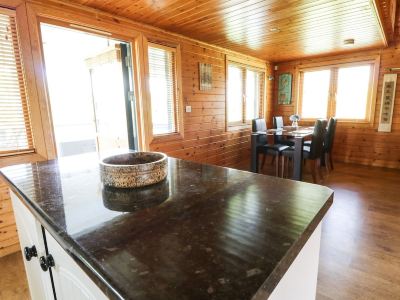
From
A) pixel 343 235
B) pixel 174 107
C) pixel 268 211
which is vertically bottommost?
pixel 343 235

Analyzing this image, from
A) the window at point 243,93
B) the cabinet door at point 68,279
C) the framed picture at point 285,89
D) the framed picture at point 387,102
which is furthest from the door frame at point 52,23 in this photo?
the framed picture at point 387,102

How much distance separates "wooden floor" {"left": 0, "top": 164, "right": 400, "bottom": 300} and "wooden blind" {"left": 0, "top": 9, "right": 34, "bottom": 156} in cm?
102

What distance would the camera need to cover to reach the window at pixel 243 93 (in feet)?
14.6

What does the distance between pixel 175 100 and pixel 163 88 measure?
238 mm

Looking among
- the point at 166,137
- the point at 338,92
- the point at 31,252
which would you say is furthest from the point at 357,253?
the point at 338,92

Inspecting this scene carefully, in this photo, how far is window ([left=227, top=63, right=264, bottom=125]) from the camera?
4.46 metres

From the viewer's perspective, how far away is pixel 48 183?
3.52ft

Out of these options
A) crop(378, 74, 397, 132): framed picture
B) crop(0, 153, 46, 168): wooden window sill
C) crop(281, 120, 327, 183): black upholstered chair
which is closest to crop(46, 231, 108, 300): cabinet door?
crop(0, 153, 46, 168): wooden window sill

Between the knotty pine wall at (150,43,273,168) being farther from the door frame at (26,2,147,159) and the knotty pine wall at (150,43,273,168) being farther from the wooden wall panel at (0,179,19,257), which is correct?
the wooden wall panel at (0,179,19,257)

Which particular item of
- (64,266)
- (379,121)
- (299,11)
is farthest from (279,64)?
(64,266)

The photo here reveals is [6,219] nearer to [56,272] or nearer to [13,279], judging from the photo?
[13,279]

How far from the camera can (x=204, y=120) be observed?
12.4 feet

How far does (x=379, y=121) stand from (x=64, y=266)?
5.35 meters

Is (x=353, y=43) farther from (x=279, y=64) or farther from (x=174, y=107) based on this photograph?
(x=174, y=107)
